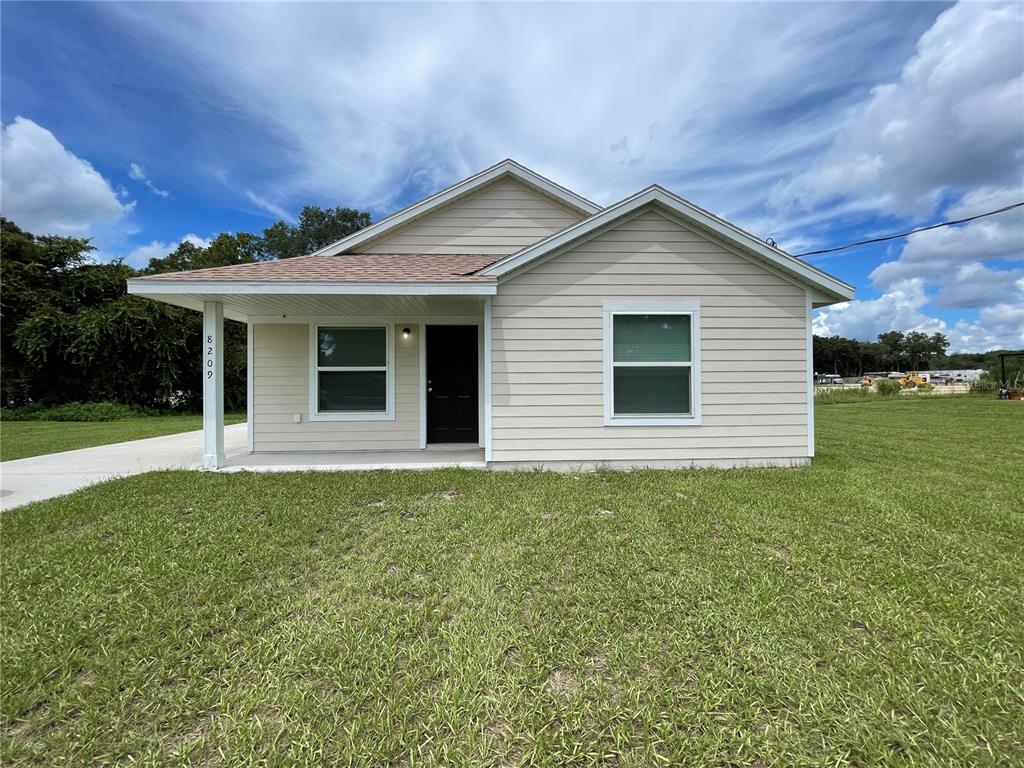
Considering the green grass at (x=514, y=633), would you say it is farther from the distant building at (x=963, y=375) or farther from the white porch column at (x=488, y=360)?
the distant building at (x=963, y=375)

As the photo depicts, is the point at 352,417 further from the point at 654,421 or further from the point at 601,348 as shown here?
the point at 654,421

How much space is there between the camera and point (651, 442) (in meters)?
6.25

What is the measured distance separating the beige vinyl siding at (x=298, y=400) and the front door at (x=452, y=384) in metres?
0.34

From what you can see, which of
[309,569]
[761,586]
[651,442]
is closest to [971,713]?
[761,586]

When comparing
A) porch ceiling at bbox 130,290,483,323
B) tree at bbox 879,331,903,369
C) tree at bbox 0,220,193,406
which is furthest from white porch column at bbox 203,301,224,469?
tree at bbox 879,331,903,369

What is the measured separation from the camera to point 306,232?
1470 inches

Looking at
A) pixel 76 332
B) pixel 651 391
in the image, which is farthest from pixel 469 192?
pixel 76 332

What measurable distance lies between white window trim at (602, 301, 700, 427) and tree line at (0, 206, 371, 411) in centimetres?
1578

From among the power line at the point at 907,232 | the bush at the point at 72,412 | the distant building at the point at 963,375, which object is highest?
the power line at the point at 907,232

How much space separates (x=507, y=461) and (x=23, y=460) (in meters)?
7.98

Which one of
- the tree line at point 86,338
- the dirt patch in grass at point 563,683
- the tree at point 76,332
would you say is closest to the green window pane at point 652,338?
the dirt patch in grass at point 563,683

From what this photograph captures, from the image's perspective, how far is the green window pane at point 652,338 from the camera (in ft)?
20.5

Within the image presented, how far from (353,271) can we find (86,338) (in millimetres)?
14737

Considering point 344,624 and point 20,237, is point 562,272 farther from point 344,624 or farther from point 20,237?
point 20,237
